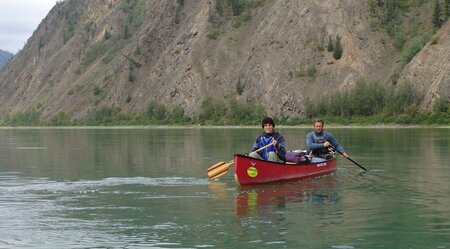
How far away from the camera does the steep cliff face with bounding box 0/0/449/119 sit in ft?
421

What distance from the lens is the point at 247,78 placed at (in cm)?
14038

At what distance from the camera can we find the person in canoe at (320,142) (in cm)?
3221

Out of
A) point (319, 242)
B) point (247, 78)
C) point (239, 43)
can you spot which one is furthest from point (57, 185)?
point (239, 43)

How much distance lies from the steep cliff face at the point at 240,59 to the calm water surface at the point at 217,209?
85.2 m

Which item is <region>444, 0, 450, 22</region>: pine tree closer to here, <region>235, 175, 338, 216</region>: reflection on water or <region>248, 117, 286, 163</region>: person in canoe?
<region>235, 175, 338, 216</region>: reflection on water

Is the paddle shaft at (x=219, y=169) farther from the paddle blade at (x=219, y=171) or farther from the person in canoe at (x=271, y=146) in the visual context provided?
the person in canoe at (x=271, y=146)

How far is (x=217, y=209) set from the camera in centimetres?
2212

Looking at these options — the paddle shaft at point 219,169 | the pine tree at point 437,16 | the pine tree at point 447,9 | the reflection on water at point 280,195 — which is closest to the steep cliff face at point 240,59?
the pine tree at point 437,16

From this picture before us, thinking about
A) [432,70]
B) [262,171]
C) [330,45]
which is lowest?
[262,171]

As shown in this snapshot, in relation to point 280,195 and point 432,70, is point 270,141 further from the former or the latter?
point 432,70

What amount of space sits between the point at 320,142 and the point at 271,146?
4.62m

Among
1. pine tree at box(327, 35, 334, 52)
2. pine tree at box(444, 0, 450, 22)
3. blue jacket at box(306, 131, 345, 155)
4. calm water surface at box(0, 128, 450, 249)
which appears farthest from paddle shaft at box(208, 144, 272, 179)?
pine tree at box(327, 35, 334, 52)

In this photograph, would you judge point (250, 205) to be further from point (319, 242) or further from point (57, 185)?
point (57, 185)

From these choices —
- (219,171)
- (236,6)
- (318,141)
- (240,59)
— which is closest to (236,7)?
(236,6)
